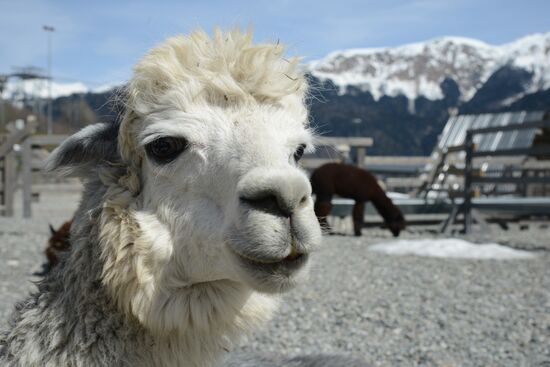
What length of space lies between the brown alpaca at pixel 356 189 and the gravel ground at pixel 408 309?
8.35ft

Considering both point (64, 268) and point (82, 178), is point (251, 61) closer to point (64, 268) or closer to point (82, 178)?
point (82, 178)

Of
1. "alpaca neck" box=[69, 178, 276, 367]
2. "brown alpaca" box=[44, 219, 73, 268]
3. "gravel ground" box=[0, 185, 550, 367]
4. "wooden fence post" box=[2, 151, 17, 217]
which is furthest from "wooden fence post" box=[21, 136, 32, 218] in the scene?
"alpaca neck" box=[69, 178, 276, 367]

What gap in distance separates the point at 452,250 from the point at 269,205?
326 inches

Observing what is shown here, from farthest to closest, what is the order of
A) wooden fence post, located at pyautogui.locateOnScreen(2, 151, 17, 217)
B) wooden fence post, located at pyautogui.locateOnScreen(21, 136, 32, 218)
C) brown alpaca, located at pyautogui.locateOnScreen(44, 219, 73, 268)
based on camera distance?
wooden fence post, located at pyautogui.locateOnScreen(2, 151, 17, 217) < wooden fence post, located at pyautogui.locateOnScreen(21, 136, 32, 218) < brown alpaca, located at pyautogui.locateOnScreen(44, 219, 73, 268)

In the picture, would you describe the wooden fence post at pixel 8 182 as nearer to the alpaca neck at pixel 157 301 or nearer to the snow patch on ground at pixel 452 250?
the snow patch on ground at pixel 452 250

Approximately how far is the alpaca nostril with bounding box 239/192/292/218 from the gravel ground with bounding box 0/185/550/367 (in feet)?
8.59

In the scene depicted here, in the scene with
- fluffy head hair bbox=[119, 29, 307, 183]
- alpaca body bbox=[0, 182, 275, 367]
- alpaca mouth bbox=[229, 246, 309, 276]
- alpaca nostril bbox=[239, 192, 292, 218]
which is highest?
fluffy head hair bbox=[119, 29, 307, 183]

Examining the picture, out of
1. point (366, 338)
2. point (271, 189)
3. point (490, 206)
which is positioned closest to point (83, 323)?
point (271, 189)

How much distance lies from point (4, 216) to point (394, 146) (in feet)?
181

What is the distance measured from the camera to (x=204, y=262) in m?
2.13

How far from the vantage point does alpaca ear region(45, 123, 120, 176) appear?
7.65ft

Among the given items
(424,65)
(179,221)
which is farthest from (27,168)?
(424,65)

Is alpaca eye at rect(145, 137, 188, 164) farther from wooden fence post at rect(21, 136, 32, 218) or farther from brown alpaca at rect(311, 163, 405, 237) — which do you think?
wooden fence post at rect(21, 136, 32, 218)

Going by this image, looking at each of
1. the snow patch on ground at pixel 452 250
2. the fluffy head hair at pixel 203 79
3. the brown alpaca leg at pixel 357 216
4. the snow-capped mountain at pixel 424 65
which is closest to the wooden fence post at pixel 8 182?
the brown alpaca leg at pixel 357 216
